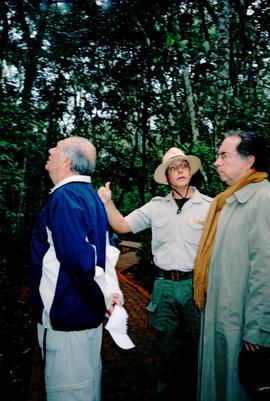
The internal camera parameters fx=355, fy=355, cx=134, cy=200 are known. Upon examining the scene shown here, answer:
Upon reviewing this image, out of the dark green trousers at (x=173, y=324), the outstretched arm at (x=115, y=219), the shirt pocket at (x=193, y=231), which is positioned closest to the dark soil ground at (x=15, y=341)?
the dark green trousers at (x=173, y=324)

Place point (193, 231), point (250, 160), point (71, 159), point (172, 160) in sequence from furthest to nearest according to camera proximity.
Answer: point (172, 160) < point (193, 231) < point (250, 160) < point (71, 159)

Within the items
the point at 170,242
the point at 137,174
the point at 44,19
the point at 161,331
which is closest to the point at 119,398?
the point at 161,331

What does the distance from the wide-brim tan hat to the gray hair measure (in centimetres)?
135

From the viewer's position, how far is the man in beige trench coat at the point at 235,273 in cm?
249

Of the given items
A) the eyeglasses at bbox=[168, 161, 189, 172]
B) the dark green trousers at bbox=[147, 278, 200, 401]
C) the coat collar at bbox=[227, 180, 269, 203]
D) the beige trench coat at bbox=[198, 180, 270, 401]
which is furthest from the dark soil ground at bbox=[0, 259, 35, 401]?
the coat collar at bbox=[227, 180, 269, 203]

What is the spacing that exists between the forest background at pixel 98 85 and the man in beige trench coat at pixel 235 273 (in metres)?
3.96

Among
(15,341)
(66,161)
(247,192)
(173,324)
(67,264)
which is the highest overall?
(66,161)

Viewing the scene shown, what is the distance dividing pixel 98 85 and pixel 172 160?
998cm

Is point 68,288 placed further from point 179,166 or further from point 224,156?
point 179,166

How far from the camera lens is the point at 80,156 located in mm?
2688

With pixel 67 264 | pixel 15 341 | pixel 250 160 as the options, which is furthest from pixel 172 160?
pixel 15 341

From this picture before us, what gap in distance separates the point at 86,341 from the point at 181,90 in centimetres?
895

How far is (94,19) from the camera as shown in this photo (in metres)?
11.2

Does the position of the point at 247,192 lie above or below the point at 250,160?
below
